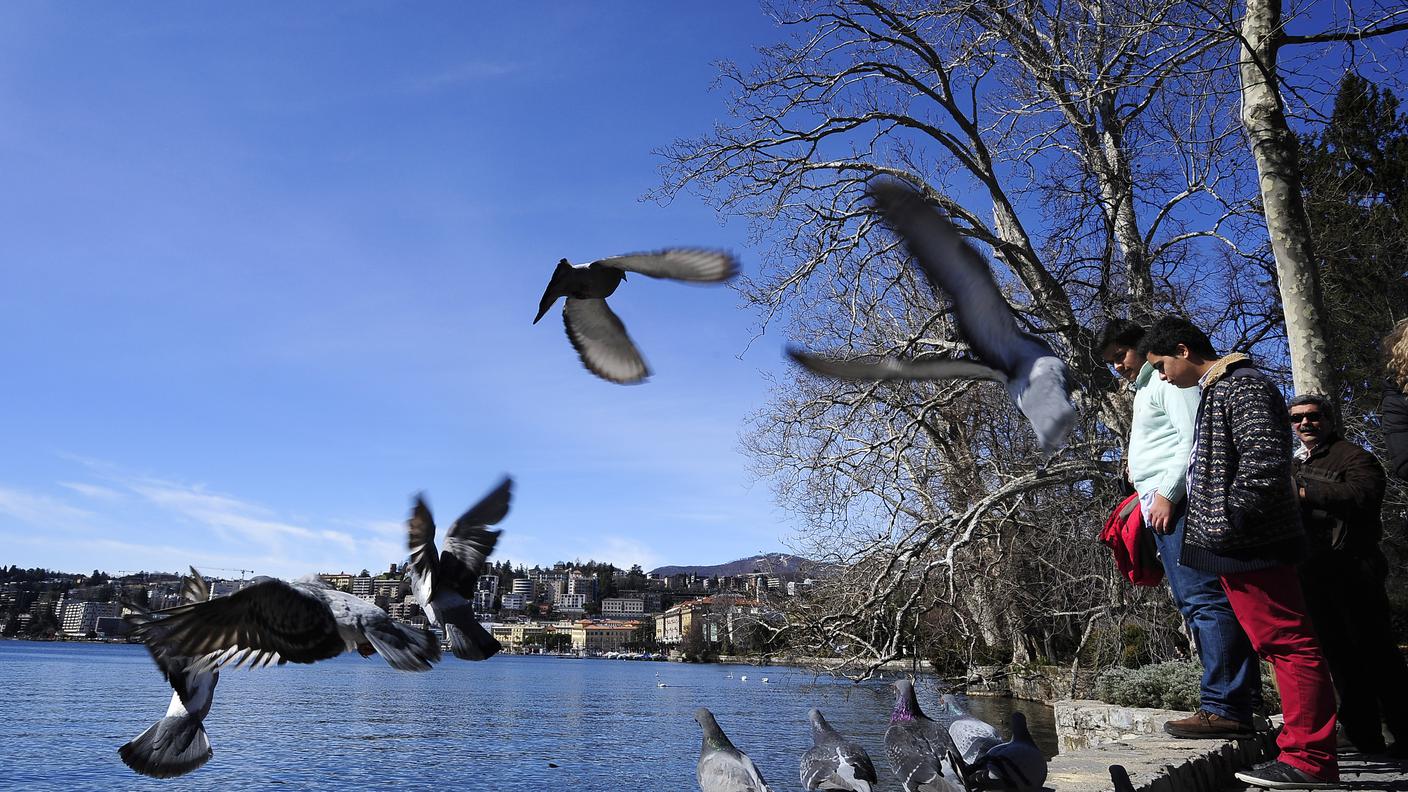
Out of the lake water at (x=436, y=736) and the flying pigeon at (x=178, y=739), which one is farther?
the lake water at (x=436, y=736)

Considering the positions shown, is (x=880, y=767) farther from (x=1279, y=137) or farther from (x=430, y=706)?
(x=430, y=706)

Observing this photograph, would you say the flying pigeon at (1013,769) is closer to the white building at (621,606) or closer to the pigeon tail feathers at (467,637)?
the pigeon tail feathers at (467,637)

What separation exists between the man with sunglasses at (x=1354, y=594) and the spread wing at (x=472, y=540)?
11.0 feet

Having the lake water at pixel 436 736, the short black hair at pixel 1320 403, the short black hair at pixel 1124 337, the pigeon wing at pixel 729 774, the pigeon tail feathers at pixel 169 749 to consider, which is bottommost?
the lake water at pixel 436 736

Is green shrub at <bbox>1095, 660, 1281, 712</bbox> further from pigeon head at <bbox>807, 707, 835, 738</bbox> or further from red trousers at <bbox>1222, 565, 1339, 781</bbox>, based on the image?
red trousers at <bbox>1222, 565, 1339, 781</bbox>

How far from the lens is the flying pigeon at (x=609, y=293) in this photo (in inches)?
157

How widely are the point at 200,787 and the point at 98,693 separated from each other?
23193 mm

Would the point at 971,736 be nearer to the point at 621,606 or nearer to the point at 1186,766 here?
the point at 1186,766

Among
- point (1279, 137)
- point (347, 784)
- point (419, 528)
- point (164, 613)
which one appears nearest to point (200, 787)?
point (347, 784)

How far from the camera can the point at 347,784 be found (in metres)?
11.3

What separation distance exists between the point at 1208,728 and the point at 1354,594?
0.78 meters

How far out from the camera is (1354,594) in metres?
3.60

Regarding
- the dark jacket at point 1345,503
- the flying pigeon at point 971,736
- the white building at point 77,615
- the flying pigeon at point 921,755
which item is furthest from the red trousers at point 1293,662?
the white building at point 77,615

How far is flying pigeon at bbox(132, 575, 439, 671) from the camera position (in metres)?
2.60
